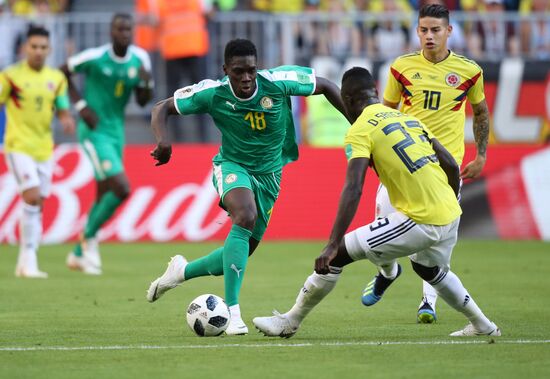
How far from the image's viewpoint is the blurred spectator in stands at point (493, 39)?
69.9 feet

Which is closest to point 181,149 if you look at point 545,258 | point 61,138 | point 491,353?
point 61,138

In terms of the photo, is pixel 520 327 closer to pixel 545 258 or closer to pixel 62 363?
pixel 62 363

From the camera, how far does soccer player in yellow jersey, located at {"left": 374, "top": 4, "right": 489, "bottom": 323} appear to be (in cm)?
1015

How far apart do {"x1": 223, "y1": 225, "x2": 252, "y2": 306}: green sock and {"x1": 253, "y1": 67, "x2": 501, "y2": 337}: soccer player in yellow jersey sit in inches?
25.7

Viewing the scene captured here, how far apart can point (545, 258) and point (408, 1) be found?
854 cm

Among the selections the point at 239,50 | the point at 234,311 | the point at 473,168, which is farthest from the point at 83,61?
the point at 234,311

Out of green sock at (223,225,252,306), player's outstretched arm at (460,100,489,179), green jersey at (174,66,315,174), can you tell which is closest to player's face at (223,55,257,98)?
green jersey at (174,66,315,174)

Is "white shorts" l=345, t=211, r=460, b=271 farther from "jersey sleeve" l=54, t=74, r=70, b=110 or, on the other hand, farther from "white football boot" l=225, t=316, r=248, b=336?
"jersey sleeve" l=54, t=74, r=70, b=110

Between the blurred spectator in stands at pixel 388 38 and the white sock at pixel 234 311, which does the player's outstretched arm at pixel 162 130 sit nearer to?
the white sock at pixel 234 311

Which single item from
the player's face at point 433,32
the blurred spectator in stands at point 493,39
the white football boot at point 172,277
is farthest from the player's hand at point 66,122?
the blurred spectator in stands at point 493,39

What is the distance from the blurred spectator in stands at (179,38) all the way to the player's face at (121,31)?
531 centimetres

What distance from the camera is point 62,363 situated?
25.1 feet

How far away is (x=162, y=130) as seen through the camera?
9.12m

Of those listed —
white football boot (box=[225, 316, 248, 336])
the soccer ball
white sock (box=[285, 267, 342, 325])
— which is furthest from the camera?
white football boot (box=[225, 316, 248, 336])
